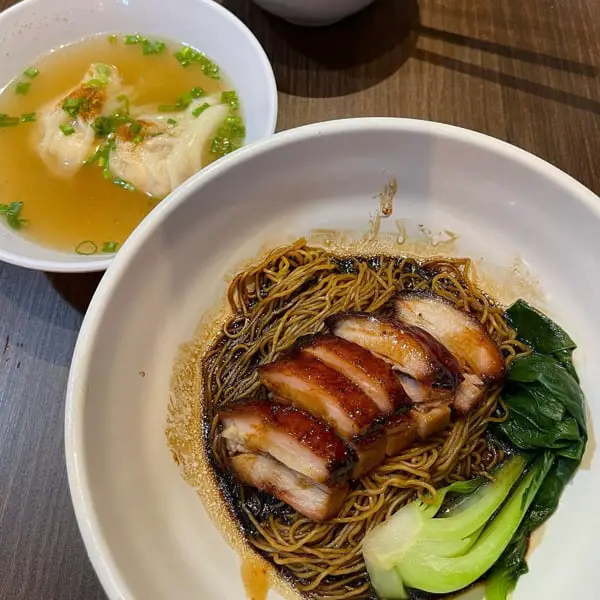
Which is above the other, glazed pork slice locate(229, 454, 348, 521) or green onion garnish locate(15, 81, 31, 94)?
green onion garnish locate(15, 81, 31, 94)

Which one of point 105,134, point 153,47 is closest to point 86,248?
point 105,134

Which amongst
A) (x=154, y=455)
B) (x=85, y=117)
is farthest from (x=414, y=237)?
(x=85, y=117)

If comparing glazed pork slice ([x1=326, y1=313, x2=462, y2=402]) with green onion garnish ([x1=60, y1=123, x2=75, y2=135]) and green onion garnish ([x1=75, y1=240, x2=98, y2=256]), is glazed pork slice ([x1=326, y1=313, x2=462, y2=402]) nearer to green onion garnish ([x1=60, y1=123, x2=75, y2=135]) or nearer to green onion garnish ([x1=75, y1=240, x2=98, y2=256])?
green onion garnish ([x1=75, y1=240, x2=98, y2=256])

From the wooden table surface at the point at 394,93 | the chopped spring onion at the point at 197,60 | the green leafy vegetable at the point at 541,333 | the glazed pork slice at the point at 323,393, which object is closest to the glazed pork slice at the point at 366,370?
the glazed pork slice at the point at 323,393

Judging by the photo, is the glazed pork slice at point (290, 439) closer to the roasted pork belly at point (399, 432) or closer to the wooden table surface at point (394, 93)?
the roasted pork belly at point (399, 432)

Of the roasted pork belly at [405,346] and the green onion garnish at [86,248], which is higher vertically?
the roasted pork belly at [405,346]

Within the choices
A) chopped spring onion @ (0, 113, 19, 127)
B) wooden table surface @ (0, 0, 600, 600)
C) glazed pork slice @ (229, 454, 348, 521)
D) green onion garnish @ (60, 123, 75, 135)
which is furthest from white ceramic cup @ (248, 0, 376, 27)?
glazed pork slice @ (229, 454, 348, 521)

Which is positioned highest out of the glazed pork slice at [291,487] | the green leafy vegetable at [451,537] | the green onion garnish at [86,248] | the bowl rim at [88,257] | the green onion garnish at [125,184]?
the bowl rim at [88,257]

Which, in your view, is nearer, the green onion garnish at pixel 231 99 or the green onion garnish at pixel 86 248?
the green onion garnish at pixel 86 248
